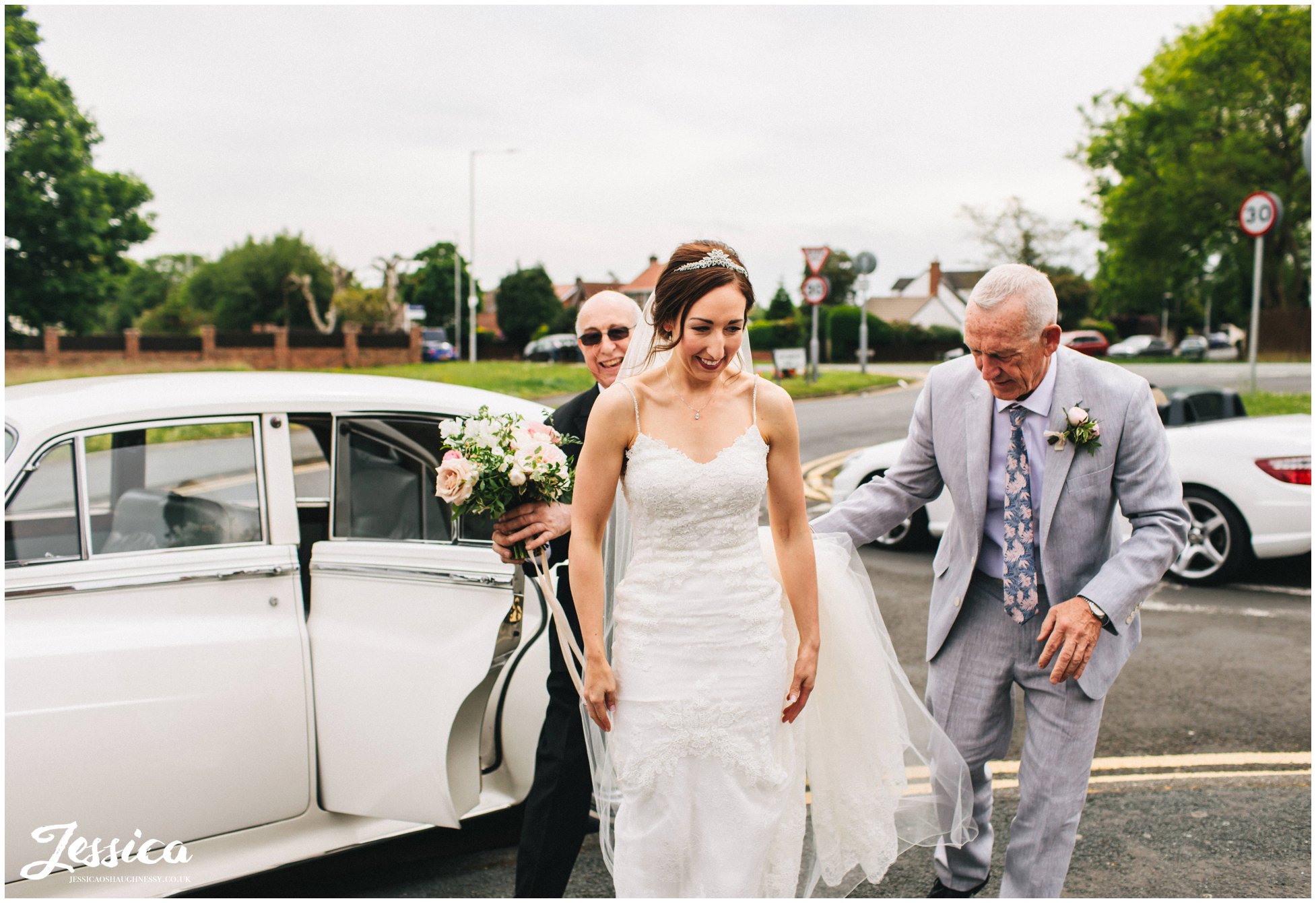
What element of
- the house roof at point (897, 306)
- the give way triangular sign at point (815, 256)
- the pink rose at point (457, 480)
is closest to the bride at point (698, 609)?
the pink rose at point (457, 480)

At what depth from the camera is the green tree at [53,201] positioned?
30.9 metres

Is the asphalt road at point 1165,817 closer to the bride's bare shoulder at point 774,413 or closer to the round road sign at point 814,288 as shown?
the bride's bare shoulder at point 774,413

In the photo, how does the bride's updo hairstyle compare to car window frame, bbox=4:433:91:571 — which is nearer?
the bride's updo hairstyle

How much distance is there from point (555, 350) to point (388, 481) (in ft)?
→ 147

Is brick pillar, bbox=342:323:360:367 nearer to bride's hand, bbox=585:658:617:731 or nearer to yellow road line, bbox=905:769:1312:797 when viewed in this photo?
yellow road line, bbox=905:769:1312:797

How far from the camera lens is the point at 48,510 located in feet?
10.6

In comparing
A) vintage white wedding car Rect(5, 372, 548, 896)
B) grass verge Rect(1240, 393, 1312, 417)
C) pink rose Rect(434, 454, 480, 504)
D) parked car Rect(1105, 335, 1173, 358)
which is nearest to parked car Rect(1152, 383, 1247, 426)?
vintage white wedding car Rect(5, 372, 548, 896)

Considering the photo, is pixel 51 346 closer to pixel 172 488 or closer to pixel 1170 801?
pixel 172 488

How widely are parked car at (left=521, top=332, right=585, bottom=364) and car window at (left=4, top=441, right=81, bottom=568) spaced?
41057mm

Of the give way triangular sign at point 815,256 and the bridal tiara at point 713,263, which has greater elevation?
the give way triangular sign at point 815,256

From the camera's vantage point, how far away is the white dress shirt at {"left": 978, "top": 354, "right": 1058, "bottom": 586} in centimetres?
291

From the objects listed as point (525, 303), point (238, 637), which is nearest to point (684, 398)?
point (238, 637)

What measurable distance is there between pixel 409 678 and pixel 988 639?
182cm

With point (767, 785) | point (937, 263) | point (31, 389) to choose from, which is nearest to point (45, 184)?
point (31, 389)
